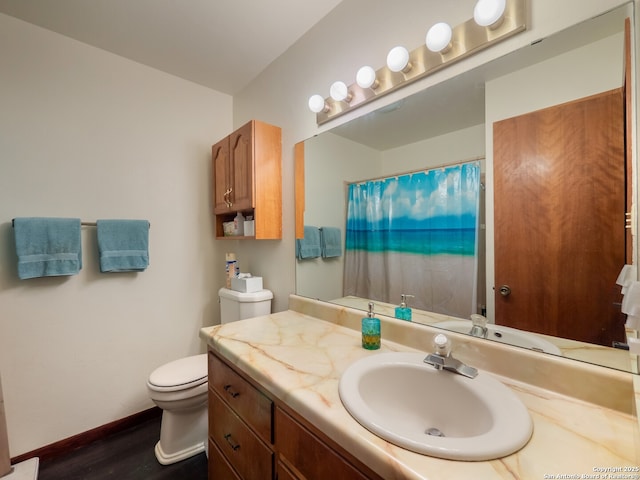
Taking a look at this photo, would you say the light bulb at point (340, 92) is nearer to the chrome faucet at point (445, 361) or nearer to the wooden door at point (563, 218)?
the wooden door at point (563, 218)

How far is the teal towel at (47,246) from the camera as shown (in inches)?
56.2

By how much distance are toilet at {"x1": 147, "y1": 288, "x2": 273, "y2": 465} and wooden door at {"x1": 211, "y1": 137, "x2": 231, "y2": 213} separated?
0.68 m

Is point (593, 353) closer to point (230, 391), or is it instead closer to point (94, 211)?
point (230, 391)

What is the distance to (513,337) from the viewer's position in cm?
89

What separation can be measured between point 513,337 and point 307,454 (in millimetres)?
717

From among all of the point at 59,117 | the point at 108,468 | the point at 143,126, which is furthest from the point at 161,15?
the point at 108,468

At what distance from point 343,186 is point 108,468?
1968 mm

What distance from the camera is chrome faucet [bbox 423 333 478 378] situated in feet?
2.64

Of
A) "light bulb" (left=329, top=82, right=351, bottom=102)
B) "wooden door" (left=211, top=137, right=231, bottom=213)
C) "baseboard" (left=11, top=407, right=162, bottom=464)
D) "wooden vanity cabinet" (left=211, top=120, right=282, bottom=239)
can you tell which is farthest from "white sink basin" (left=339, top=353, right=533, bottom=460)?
"baseboard" (left=11, top=407, right=162, bottom=464)

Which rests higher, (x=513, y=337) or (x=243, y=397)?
(x=513, y=337)

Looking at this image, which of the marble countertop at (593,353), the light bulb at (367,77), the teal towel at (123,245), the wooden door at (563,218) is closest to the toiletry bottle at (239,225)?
the teal towel at (123,245)

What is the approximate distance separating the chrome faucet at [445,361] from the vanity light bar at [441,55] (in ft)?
3.17

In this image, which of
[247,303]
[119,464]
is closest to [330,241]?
[247,303]

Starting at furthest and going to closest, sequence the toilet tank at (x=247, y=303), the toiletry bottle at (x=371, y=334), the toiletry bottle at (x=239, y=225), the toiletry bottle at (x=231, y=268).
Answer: the toiletry bottle at (x=231, y=268) < the toiletry bottle at (x=239, y=225) < the toilet tank at (x=247, y=303) < the toiletry bottle at (x=371, y=334)
